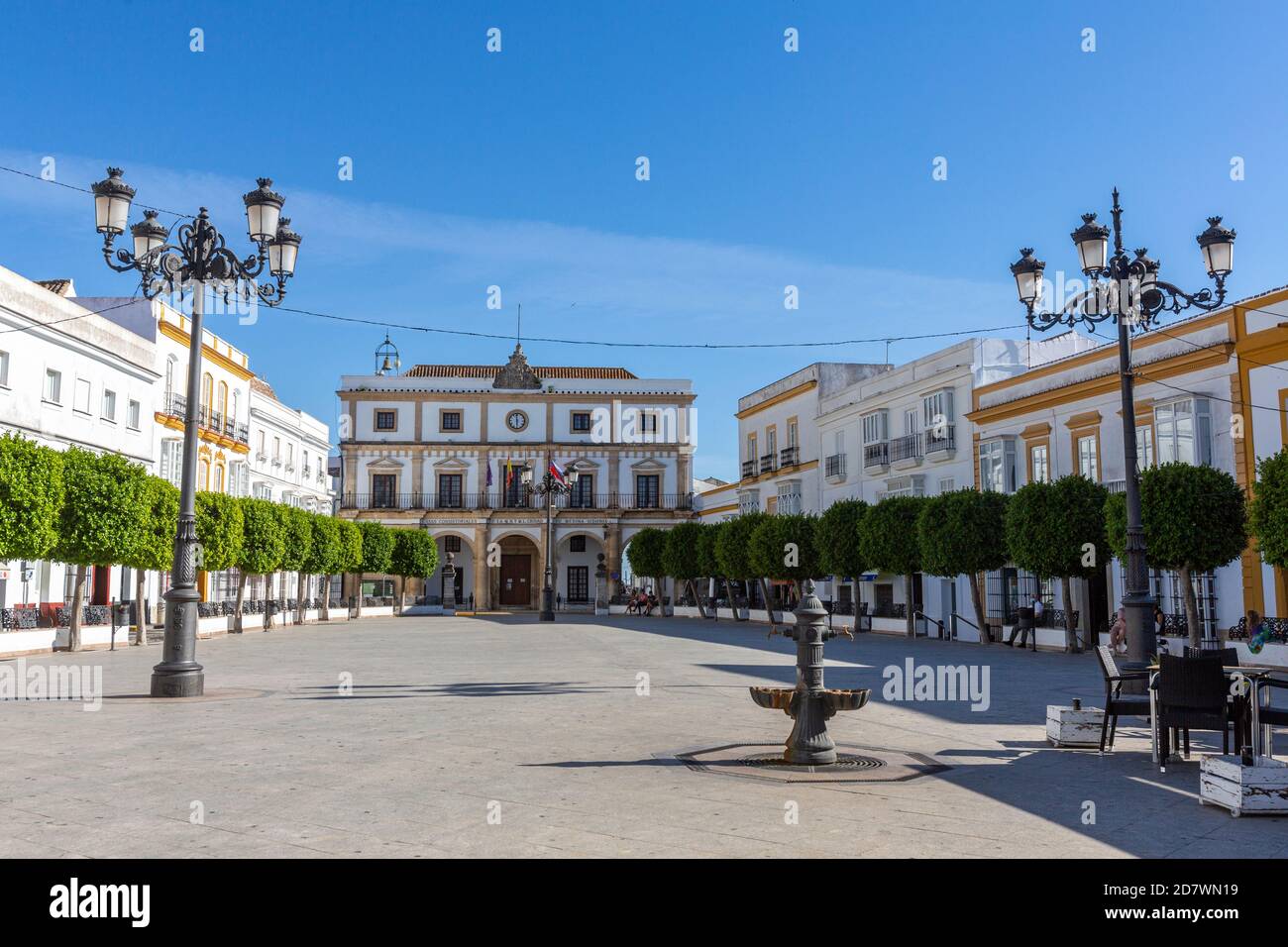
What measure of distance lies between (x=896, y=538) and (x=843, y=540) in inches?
135

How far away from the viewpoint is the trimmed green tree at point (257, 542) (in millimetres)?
33375

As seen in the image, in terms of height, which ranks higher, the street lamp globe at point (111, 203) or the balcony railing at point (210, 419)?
the balcony railing at point (210, 419)

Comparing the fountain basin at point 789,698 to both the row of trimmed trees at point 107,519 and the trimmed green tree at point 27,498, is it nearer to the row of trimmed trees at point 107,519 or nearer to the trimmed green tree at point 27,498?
the row of trimmed trees at point 107,519

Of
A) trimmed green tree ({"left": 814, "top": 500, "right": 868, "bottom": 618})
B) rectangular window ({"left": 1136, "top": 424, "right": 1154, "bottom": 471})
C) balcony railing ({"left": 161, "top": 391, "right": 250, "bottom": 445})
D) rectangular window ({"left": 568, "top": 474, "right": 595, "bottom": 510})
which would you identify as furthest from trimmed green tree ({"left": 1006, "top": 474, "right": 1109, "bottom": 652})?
rectangular window ({"left": 568, "top": 474, "right": 595, "bottom": 510})

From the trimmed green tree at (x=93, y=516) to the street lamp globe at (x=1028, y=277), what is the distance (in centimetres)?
1880

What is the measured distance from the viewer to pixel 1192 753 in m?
9.16

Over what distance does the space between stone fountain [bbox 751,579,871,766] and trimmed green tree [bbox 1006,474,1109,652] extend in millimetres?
17614

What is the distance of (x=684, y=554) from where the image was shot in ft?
161

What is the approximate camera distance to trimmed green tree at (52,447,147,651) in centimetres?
2275

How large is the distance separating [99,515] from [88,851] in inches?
766

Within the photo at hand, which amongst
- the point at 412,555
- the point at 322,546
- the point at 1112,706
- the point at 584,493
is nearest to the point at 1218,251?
the point at 1112,706

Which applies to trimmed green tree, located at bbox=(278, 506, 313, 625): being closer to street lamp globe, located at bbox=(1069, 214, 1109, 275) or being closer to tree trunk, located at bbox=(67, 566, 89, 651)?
tree trunk, located at bbox=(67, 566, 89, 651)

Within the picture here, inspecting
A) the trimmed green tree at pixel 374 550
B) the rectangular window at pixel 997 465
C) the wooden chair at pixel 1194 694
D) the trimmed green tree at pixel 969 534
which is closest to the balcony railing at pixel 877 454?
the rectangular window at pixel 997 465

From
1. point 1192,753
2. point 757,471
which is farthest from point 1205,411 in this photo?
point 757,471
